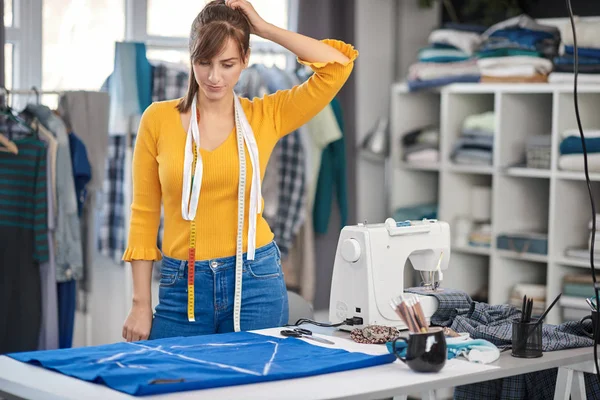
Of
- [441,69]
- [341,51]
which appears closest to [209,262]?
[341,51]

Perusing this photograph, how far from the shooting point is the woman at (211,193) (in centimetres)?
243

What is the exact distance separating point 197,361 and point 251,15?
97 cm

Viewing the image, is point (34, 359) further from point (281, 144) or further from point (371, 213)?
point (371, 213)

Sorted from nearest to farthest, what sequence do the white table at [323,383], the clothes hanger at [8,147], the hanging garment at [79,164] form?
the white table at [323,383] < the clothes hanger at [8,147] < the hanging garment at [79,164]

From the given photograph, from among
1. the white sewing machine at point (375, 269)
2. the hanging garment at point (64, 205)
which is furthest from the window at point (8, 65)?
the white sewing machine at point (375, 269)

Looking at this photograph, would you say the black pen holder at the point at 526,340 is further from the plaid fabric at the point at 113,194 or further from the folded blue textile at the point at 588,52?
the plaid fabric at the point at 113,194

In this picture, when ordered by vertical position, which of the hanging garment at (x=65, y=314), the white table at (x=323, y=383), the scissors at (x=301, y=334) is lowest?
the hanging garment at (x=65, y=314)

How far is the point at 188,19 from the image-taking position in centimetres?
468

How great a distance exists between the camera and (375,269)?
2.44 meters

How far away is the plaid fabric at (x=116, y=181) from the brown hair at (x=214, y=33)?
1.79 metres

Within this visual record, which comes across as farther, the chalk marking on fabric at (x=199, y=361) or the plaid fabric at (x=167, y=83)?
the plaid fabric at (x=167, y=83)

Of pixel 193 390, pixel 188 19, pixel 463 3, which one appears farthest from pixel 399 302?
pixel 463 3

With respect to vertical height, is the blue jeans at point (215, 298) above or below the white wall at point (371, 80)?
below

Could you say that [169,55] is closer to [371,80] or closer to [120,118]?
[120,118]
